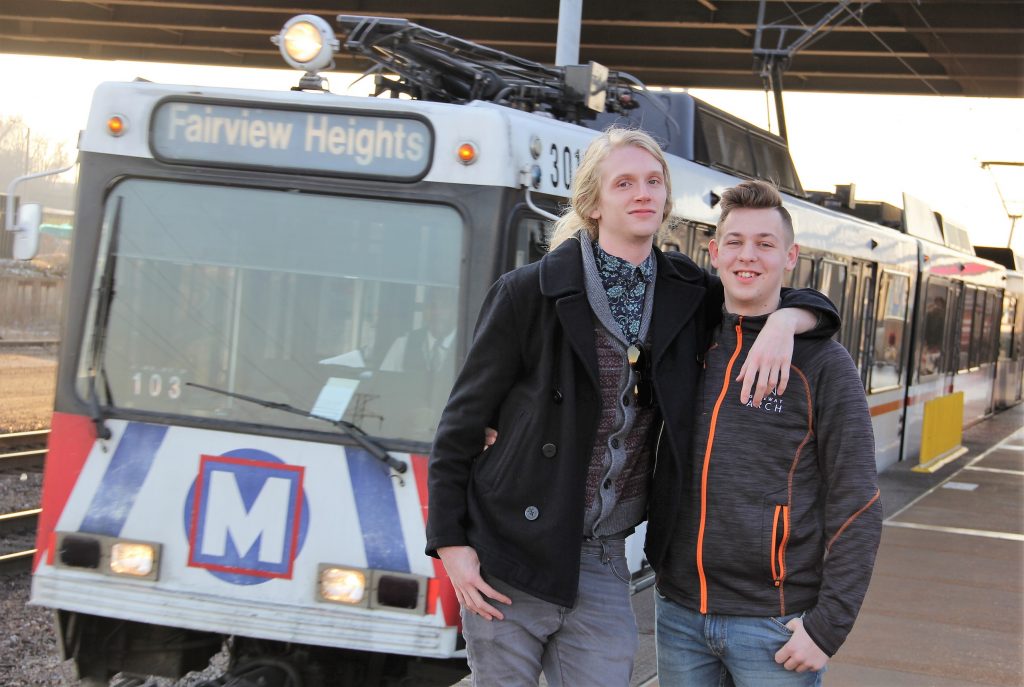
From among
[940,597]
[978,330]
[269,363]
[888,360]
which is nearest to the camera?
[269,363]

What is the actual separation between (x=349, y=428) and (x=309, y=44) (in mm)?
1722

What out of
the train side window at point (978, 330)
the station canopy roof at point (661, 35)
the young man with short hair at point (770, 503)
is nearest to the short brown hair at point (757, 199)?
the young man with short hair at point (770, 503)

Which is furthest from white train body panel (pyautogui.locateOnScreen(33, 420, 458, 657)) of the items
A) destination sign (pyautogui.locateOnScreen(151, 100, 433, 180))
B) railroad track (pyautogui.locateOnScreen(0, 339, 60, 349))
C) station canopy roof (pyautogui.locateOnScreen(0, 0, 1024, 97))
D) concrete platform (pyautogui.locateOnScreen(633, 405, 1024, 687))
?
railroad track (pyautogui.locateOnScreen(0, 339, 60, 349))

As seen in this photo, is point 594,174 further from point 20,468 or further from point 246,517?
point 20,468

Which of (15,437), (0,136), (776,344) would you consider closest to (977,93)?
(15,437)

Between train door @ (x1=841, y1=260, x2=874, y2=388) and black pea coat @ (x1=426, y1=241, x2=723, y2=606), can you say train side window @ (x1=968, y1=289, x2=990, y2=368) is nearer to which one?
train door @ (x1=841, y1=260, x2=874, y2=388)

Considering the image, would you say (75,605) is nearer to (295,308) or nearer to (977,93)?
(295,308)

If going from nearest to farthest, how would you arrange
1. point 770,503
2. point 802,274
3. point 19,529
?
point 770,503 → point 19,529 → point 802,274

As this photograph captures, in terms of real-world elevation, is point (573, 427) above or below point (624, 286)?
below

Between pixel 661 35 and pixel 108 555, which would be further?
pixel 661 35

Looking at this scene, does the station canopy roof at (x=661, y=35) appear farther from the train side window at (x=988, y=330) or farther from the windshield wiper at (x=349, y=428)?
the windshield wiper at (x=349, y=428)

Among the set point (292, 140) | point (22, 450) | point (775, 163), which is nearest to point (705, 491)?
point (292, 140)

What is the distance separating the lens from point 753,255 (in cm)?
306

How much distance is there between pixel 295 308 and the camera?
5.12m
